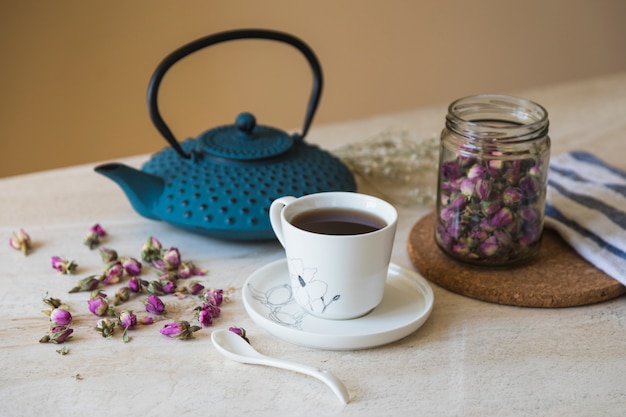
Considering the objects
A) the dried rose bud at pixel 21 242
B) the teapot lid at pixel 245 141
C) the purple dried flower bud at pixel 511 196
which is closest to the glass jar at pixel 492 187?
the purple dried flower bud at pixel 511 196

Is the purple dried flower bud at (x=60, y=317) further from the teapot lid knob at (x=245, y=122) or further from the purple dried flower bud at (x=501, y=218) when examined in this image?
the purple dried flower bud at (x=501, y=218)

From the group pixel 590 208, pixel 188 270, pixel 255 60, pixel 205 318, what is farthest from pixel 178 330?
pixel 255 60

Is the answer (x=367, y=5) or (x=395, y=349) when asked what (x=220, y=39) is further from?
(x=367, y=5)

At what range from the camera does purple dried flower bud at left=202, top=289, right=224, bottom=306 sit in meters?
0.81

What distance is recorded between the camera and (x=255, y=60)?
2.23 m

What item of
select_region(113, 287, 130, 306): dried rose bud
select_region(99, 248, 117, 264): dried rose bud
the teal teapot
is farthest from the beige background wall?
select_region(113, 287, 130, 306): dried rose bud

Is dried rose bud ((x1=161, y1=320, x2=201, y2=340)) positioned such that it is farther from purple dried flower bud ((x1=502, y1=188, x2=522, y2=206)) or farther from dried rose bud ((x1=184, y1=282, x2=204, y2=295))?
purple dried flower bud ((x1=502, y1=188, x2=522, y2=206))

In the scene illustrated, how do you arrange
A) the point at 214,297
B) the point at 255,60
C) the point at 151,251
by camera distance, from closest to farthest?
the point at 214,297, the point at 151,251, the point at 255,60

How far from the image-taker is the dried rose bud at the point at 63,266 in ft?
2.89

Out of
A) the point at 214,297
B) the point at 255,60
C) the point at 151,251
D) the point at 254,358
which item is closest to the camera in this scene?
the point at 254,358

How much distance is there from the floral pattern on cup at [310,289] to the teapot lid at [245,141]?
261 mm

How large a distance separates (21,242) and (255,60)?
1.39m

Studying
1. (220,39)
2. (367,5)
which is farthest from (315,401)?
(367,5)

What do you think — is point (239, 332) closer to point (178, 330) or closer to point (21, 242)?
point (178, 330)
